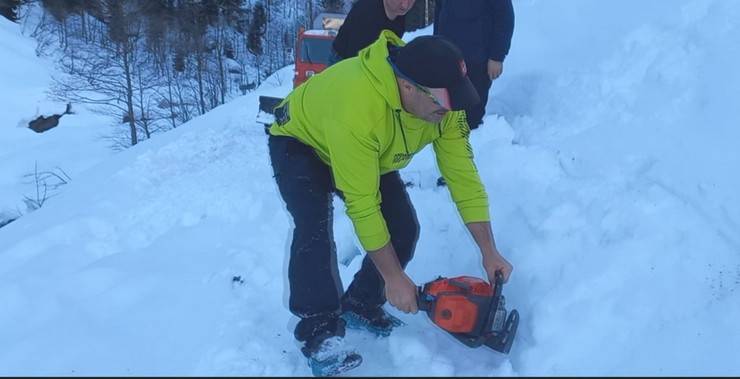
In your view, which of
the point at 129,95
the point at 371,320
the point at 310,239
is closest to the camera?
the point at 310,239

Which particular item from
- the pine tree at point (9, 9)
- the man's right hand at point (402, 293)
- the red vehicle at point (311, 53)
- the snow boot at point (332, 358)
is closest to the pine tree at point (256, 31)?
the pine tree at point (9, 9)

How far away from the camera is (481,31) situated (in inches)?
156

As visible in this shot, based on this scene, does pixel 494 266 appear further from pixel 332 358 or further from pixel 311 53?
pixel 311 53

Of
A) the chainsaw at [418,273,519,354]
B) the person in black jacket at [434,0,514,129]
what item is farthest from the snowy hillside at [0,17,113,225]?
the chainsaw at [418,273,519,354]

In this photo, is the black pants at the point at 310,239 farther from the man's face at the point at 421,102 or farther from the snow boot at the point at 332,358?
the man's face at the point at 421,102

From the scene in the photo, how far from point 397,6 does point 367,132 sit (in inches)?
77.0

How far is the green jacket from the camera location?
6.79 feet

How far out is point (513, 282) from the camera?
2883mm

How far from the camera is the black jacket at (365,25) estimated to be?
12.7 feet

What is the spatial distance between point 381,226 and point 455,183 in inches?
21.0

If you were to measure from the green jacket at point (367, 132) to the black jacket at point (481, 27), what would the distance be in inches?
66.8

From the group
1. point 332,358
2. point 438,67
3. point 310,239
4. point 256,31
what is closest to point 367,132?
point 438,67

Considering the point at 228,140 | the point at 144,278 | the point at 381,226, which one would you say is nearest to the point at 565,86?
the point at 381,226

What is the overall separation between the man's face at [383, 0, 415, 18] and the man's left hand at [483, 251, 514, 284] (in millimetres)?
2047
